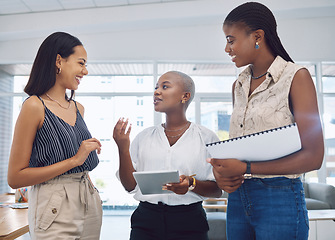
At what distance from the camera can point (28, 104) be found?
125 centimetres

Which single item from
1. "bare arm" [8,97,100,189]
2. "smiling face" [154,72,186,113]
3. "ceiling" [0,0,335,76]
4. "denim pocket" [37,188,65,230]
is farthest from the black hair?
"ceiling" [0,0,335,76]

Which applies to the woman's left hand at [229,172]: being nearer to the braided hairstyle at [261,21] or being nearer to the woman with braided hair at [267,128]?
the woman with braided hair at [267,128]

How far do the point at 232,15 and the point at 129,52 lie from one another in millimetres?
5241

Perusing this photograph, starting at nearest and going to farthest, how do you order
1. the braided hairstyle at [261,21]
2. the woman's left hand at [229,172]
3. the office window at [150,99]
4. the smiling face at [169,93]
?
1. the woman's left hand at [229,172]
2. the braided hairstyle at [261,21]
3. the smiling face at [169,93]
4. the office window at [150,99]

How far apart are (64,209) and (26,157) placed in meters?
0.26

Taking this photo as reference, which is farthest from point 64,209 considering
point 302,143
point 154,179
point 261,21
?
point 261,21

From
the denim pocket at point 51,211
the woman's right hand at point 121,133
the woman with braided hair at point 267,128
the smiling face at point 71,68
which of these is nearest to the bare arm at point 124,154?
the woman's right hand at point 121,133

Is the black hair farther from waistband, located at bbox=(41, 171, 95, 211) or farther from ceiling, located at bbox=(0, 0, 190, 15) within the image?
ceiling, located at bbox=(0, 0, 190, 15)

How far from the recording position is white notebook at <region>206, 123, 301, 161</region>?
916mm

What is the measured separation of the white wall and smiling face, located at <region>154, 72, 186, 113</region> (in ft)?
14.6

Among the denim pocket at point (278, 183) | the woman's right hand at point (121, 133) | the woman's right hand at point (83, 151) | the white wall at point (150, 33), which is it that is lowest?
the denim pocket at point (278, 183)

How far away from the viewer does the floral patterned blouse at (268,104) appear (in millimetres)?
1046

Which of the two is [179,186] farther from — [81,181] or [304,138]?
[304,138]

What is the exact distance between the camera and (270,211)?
1050mm
